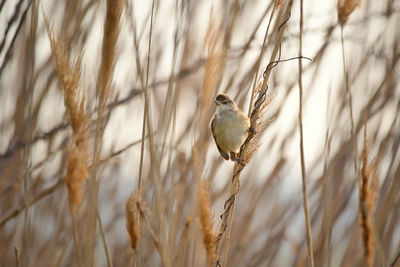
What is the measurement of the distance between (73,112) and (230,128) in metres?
1.04

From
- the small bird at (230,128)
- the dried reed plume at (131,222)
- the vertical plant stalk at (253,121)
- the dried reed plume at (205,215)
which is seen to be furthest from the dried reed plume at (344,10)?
the small bird at (230,128)

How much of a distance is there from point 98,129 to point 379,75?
102cm

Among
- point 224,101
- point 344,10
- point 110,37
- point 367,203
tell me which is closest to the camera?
point 110,37

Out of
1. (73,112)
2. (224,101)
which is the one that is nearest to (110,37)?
(73,112)

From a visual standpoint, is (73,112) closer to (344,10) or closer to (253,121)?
(253,121)

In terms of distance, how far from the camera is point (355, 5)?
100cm

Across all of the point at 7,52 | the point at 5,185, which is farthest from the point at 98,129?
the point at 5,185

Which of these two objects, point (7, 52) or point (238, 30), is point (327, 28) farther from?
point (7, 52)

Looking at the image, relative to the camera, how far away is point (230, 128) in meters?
1.77

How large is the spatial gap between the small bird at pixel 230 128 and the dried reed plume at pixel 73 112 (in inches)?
36.7

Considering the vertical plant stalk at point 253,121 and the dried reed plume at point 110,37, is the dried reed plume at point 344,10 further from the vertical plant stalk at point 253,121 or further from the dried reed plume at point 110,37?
the dried reed plume at point 110,37

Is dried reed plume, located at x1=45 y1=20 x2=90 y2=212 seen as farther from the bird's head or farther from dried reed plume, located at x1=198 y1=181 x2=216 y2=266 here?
the bird's head

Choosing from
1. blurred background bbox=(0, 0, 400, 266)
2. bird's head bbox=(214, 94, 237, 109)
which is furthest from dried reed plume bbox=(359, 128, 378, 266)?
bird's head bbox=(214, 94, 237, 109)

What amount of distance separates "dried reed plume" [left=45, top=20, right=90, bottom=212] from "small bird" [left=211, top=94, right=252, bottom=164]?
3.06 feet
